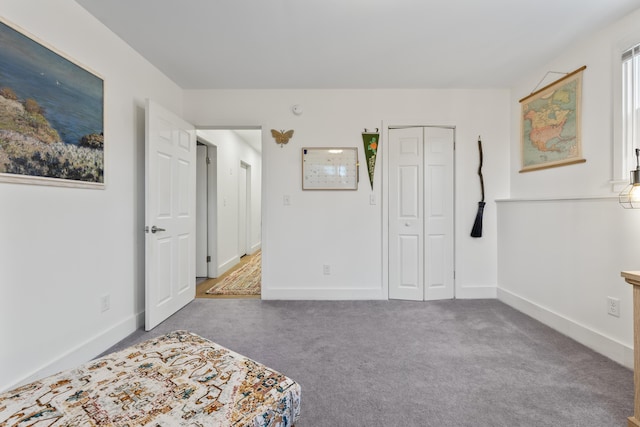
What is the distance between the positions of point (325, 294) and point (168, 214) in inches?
71.9

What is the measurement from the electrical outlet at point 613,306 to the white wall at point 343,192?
3.92 ft

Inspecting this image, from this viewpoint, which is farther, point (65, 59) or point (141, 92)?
point (141, 92)

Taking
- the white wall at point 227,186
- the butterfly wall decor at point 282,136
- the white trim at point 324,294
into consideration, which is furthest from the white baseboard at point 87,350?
the butterfly wall decor at point 282,136

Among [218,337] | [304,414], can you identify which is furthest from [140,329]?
[304,414]

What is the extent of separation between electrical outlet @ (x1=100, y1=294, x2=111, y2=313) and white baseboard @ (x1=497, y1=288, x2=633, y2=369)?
11.9 ft

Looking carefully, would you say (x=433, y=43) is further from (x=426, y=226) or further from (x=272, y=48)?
(x=426, y=226)

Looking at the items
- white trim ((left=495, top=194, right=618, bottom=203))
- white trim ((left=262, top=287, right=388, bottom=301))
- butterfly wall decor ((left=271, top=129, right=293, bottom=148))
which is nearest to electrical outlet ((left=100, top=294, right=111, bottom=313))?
white trim ((left=262, top=287, right=388, bottom=301))

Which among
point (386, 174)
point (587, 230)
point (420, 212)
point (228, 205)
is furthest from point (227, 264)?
point (587, 230)

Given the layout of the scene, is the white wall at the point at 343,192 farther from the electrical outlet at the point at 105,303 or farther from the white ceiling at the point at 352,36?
the electrical outlet at the point at 105,303

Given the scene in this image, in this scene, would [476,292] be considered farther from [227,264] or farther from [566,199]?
[227,264]

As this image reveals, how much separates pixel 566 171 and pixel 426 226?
1283 millimetres

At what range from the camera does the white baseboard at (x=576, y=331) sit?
1.87 meters

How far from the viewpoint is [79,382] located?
0.98m

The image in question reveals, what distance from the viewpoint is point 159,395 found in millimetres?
916
